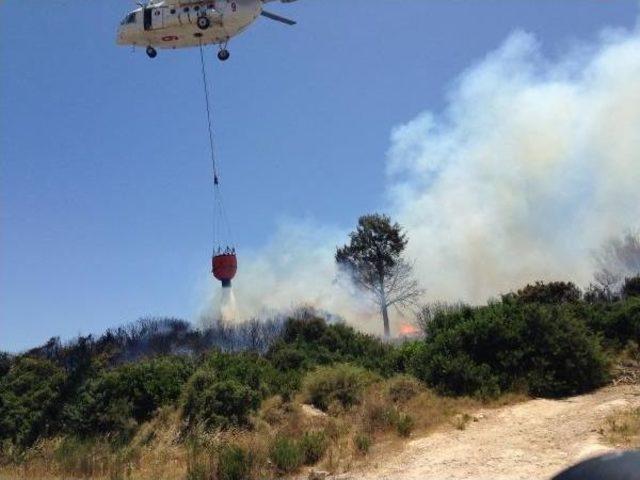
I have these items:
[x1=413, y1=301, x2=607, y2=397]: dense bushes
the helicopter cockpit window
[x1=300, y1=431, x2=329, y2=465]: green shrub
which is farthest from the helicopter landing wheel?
[x1=300, y1=431, x2=329, y2=465]: green shrub

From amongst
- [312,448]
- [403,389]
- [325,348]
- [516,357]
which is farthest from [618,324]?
[312,448]

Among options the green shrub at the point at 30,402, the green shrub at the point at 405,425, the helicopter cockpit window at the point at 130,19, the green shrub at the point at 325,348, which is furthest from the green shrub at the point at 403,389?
the helicopter cockpit window at the point at 130,19

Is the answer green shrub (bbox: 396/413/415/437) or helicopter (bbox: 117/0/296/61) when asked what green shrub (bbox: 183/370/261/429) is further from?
helicopter (bbox: 117/0/296/61)

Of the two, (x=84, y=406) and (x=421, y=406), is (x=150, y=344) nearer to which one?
(x=84, y=406)

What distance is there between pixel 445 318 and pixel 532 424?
792 cm

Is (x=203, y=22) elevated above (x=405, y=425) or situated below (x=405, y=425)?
above

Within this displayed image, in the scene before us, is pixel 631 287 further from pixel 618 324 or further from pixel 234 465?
pixel 234 465

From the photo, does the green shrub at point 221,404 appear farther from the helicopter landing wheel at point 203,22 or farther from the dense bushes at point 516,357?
the helicopter landing wheel at point 203,22

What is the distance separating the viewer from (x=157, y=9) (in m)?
26.4

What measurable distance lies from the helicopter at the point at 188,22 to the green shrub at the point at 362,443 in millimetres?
17670

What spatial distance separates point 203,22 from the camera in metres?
25.0

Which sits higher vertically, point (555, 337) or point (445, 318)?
point (445, 318)

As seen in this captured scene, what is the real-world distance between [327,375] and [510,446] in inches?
314

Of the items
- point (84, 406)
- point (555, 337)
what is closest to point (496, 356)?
point (555, 337)
